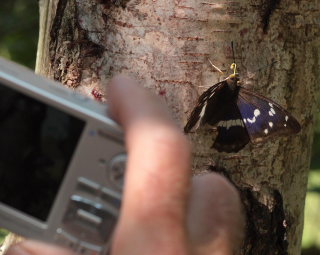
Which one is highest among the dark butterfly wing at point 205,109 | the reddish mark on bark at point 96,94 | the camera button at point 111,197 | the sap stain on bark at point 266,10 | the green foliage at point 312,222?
the green foliage at point 312,222

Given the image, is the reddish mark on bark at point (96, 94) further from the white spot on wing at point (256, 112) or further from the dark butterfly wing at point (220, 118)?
the white spot on wing at point (256, 112)

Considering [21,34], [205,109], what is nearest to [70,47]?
[205,109]

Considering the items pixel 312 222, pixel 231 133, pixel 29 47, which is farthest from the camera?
pixel 312 222

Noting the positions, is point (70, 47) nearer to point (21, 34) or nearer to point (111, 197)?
→ point (111, 197)

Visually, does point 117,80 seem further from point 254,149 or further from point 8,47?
point 8,47

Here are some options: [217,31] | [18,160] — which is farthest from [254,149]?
[18,160]

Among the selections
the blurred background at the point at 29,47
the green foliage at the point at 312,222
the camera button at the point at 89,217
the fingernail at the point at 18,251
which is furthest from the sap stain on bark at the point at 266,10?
the green foliage at the point at 312,222

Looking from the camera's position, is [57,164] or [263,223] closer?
[57,164]

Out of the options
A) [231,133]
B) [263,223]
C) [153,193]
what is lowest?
[153,193]
